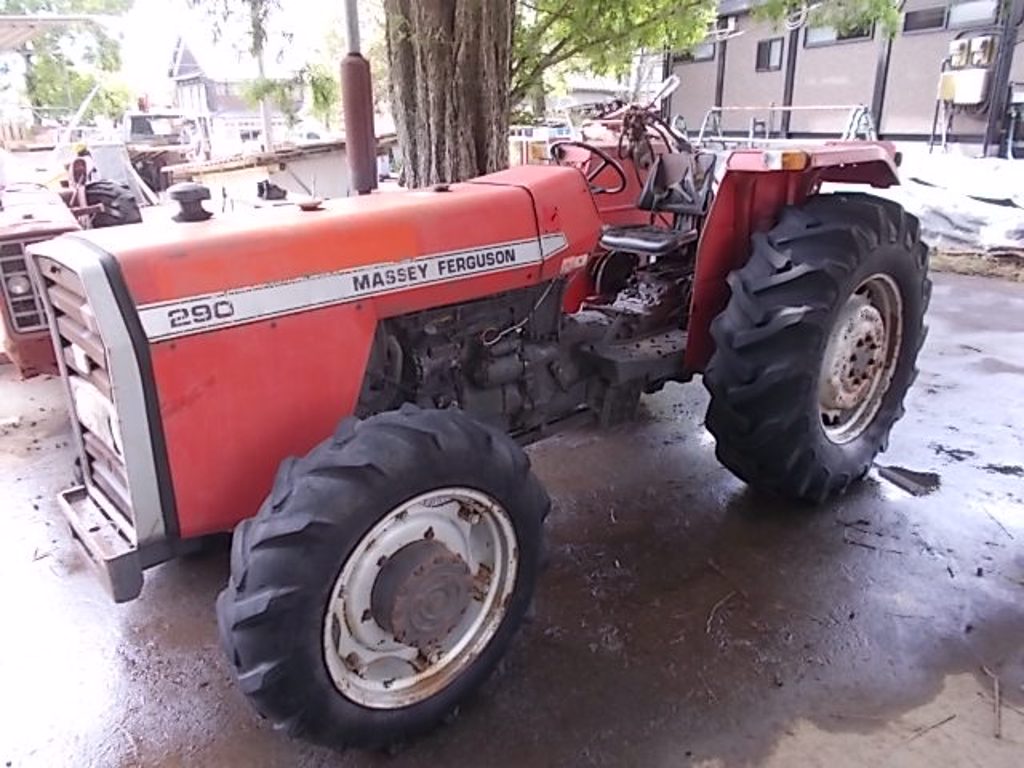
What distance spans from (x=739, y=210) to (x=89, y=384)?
6.95ft

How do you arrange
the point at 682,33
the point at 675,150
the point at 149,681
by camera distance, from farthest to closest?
1. the point at 682,33
2. the point at 675,150
3. the point at 149,681

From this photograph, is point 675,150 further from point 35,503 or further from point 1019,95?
point 1019,95

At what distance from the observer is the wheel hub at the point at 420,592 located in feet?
6.10

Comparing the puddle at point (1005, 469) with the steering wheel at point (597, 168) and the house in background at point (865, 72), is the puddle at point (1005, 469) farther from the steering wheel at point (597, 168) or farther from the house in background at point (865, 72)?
the house in background at point (865, 72)

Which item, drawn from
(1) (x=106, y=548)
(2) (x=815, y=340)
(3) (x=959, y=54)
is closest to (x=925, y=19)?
(3) (x=959, y=54)

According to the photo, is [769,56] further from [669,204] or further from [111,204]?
[669,204]

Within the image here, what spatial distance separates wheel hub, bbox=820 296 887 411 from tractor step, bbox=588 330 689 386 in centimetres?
52

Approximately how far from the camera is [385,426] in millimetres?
1804

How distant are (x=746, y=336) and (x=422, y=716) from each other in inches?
58.6

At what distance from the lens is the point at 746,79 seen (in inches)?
546

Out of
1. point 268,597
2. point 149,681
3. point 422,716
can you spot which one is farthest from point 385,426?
point 149,681

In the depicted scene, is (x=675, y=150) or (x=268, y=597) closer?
(x=268, y=597)

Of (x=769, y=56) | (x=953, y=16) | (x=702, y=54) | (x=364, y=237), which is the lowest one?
(x=364, y=237)

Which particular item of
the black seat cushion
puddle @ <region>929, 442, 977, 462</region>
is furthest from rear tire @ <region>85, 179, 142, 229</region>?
puddle @ <region>929, 442, 977, 462</region>
